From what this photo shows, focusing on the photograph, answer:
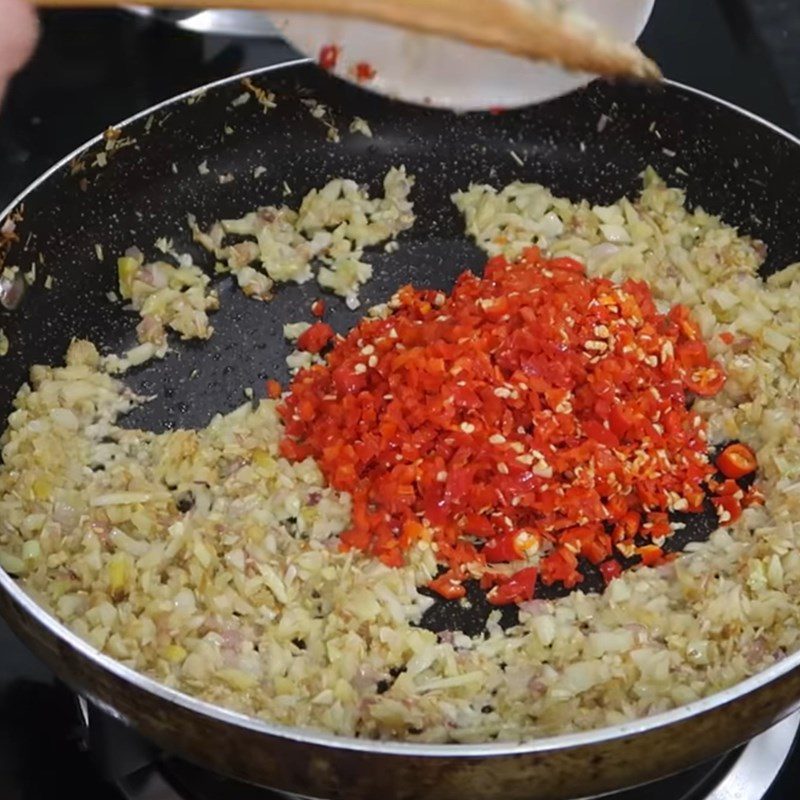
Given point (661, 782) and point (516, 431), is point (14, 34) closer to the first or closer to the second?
point (516, 431)

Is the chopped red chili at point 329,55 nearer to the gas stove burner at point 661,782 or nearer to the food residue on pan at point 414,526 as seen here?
the food residue on pan at point 414,526

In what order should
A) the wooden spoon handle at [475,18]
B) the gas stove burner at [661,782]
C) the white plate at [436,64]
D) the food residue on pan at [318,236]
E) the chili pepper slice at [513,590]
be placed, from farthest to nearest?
the food residue on pan at [318,236] < the chili pepper slice at [513,590] < the gas stove burner at [661,782] < the white plate at [436,64] < the wooden spoon handle at [475,18]

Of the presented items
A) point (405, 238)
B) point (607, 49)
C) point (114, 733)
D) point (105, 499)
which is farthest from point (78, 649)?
point (405, 238)

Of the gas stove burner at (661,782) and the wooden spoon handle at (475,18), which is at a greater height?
the wooden spoon handle at (475,18)

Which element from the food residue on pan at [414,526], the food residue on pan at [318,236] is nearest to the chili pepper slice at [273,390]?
the food residue on pan at [414,526]

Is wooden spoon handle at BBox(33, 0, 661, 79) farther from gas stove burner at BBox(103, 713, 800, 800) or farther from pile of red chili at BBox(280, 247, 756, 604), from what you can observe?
gas stove burner at BBox(103, 713, 800, 800)

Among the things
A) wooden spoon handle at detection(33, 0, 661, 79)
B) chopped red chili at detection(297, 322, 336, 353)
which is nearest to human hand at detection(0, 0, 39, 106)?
wooden spoon handle at detection(33, 0, 661, 79)
